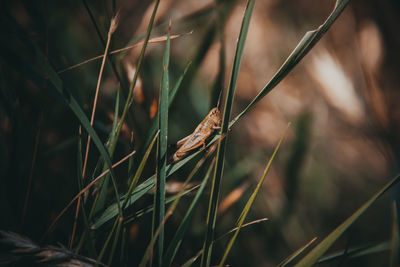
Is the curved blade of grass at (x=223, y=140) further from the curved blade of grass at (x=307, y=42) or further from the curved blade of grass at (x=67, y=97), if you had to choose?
the curved blade of grass at (x=67, y=97)

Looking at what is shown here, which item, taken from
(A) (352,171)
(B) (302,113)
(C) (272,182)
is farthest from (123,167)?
(A) (352,171)

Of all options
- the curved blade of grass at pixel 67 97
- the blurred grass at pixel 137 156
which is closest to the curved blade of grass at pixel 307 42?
the blurred grass at pixel 137 156

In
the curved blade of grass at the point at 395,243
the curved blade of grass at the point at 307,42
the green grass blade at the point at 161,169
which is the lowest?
the curved blade of grass at the point at 395,243

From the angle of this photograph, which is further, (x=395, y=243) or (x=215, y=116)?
(x=215, y=116)

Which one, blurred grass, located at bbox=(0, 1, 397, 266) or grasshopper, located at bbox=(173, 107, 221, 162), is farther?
grasshopper, located at bbox=(173, 107, 221, 162)

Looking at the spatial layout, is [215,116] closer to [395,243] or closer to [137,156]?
[137,156]

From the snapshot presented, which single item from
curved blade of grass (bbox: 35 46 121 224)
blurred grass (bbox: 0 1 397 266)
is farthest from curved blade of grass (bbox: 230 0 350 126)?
curved blade of grass (bbox: 35 46 121 224)

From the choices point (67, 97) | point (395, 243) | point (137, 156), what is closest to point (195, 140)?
point (137, 156)

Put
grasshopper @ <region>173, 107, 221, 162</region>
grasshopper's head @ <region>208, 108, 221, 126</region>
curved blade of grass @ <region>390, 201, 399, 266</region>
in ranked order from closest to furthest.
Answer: curved blade of grass @ <region>390, 201, 399, 266</region> → grasshopper @ <region>173, 107, 221, 162</region> → grasshopper's head @ <region>208, 108, 221, 126</region>

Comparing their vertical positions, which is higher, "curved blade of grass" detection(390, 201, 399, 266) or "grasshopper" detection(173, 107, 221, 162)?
"grasshopper" detection(173, 107, 221, 162)

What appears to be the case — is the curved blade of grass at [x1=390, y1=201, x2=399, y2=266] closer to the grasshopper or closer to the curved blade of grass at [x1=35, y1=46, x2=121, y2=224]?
the grasshopper

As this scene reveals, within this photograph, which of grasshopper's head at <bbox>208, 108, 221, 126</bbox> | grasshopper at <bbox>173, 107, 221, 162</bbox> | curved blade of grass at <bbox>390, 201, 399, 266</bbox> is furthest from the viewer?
grasshopper's head at <bbox>208, 108, 221, 126</bbox>
